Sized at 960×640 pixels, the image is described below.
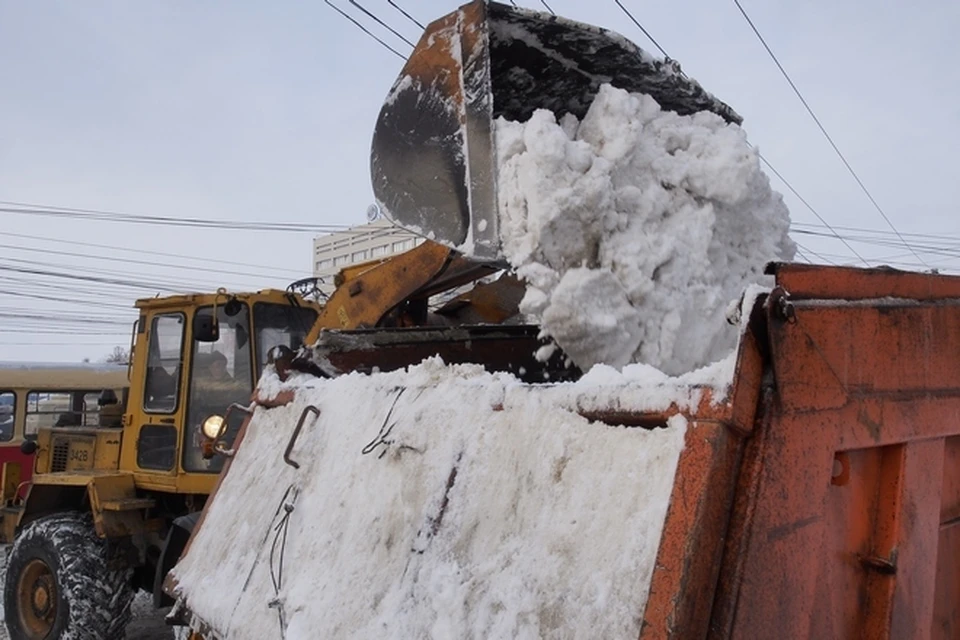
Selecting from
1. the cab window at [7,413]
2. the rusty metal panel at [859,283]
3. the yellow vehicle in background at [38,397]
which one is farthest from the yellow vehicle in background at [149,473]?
the cab window at [7,413]

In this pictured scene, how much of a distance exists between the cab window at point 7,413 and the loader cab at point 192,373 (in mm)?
6416

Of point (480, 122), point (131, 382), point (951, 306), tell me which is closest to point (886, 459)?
point (951, 306)

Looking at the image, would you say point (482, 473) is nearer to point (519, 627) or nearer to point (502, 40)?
point (519, 627)

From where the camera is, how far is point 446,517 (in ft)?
6.11

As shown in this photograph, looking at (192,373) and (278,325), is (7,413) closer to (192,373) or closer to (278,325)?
(192,373)

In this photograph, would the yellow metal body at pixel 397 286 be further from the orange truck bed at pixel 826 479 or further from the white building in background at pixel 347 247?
the white building in background at pixel 347 247

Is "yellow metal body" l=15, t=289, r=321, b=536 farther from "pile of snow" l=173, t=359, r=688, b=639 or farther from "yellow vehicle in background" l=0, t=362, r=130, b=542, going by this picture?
"yellow vehicle in background" l=0, t=362, r=130, b=542

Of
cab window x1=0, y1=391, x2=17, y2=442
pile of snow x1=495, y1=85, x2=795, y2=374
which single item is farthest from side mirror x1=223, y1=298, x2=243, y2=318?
cab window x1=0, y1=391, x2=17, y2=442

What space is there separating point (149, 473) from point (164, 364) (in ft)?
2.47

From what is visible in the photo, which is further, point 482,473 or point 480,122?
point 480,122

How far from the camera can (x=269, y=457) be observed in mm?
2576

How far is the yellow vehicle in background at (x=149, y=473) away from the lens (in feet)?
16.7

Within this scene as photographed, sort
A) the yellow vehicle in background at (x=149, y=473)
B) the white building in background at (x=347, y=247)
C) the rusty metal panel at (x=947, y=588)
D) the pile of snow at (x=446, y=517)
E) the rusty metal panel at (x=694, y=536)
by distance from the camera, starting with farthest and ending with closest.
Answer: the white building in background at (x=347, y=247) → the yellow vehicle in background at (x=149, y=473) → the rusty metal panel at (x=947, y=588) → the pile of snow at (x=446, y=517) → the rusty metal panel at (x=694, y=536)

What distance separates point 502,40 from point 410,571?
5.72 ft
